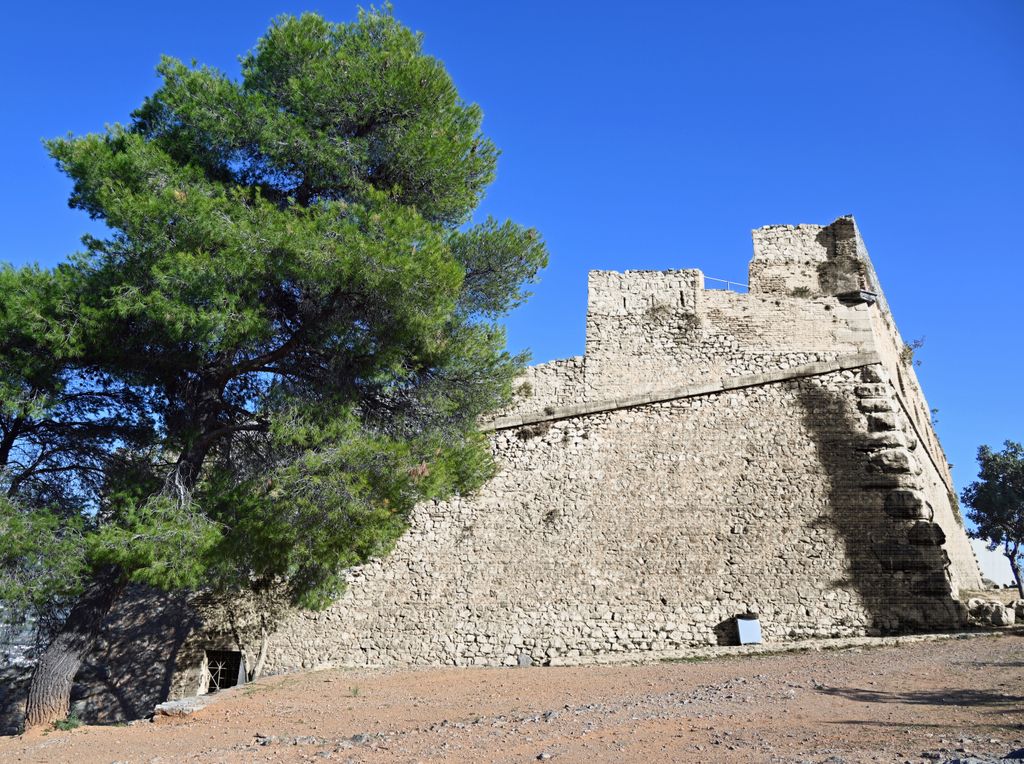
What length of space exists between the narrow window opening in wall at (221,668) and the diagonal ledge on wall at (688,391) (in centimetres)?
538

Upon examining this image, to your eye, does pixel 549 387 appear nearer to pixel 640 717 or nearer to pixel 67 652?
pixel 640 717

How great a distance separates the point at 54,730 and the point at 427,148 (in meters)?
7.18

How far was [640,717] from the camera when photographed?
5.64 m

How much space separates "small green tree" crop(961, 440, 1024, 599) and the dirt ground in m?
15.7

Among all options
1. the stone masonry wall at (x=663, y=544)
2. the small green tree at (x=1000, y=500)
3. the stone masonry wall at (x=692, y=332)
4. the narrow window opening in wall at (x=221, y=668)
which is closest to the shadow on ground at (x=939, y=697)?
the stone masonry wall at (x=663, y=544)

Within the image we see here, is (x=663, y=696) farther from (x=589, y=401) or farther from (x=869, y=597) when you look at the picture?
(x=589, y=401)

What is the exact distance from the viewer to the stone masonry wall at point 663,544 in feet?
32.2

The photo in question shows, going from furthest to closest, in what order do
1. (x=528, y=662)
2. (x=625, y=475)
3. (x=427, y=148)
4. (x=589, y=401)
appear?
(x=589, y=401), (x=625, y=475), (x=528, y=662), (x=427, y=148)

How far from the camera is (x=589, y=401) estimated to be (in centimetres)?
1206

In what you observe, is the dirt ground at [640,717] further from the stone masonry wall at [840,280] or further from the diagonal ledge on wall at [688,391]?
the stone masonry wall at [840,280]

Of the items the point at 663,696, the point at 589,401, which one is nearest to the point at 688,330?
the point at 589,401

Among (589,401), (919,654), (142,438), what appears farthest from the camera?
(589,401)

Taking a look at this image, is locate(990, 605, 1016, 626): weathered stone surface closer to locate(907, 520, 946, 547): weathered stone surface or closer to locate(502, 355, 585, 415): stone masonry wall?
locate(907, 520, 946, 547): weathered stone surface

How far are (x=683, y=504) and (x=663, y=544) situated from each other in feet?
2.14
